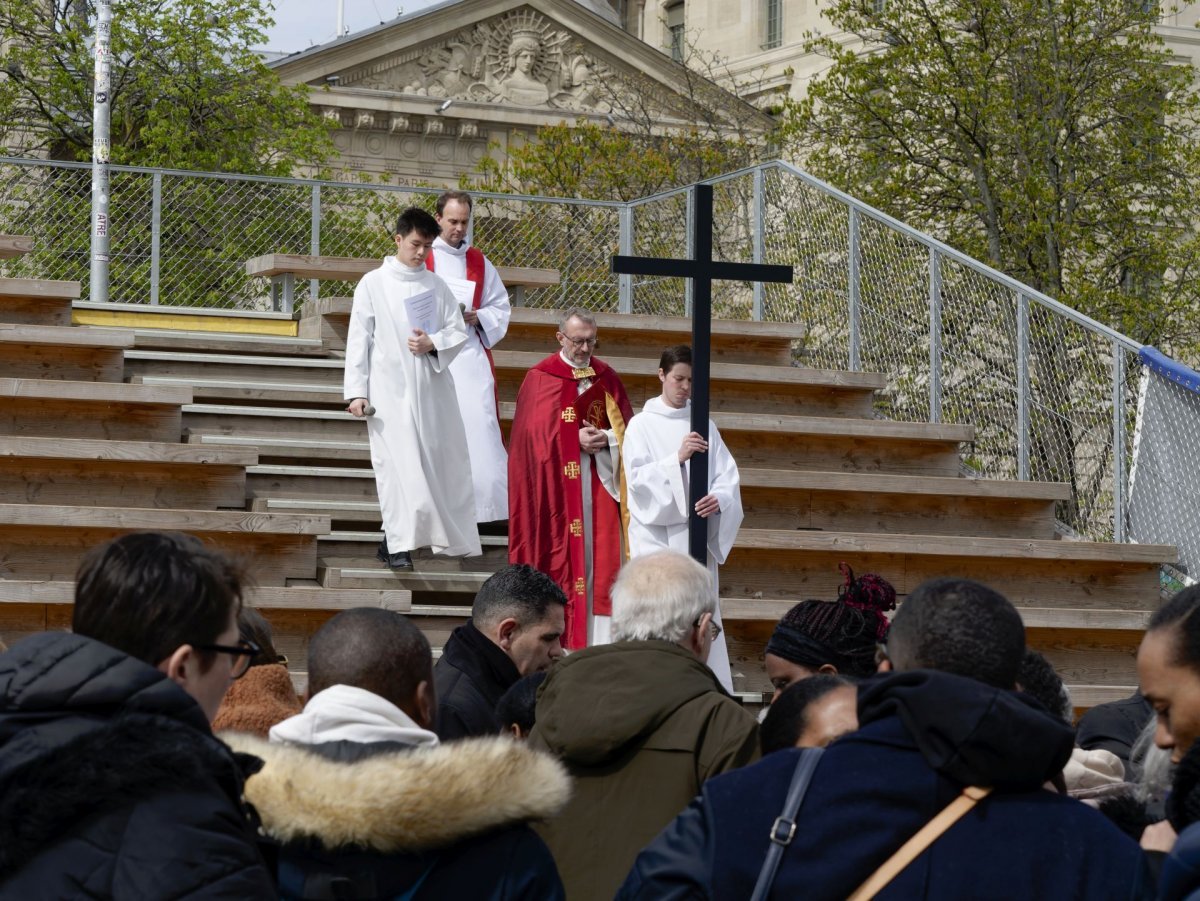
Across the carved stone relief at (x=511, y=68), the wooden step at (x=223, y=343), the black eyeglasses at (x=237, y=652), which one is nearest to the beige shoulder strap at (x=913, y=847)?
the black eyeglasses at (x=237, y=652)

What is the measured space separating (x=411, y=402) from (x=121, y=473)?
1.81 meters

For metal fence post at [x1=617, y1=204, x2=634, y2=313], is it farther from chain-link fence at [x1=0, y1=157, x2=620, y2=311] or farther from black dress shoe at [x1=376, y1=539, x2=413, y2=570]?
black dress shoe at [x1=376, y1=539, x2=413, y2=570]

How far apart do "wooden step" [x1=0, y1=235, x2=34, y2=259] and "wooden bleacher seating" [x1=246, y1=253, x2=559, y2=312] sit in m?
1.77

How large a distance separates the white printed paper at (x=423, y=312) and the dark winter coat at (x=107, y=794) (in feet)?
26.2

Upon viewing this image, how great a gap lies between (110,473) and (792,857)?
846 centimetres

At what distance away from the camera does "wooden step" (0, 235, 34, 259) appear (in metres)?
13.8

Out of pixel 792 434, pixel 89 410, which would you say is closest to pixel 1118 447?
pixel 792 434

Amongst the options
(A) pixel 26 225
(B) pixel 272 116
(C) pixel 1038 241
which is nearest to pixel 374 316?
(A) pixel 26 225

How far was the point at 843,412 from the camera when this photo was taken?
Answer: 1387 cm

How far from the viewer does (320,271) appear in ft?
47.0

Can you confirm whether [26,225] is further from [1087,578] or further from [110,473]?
[1087,578]

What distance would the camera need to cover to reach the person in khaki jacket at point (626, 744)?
12.8 ft

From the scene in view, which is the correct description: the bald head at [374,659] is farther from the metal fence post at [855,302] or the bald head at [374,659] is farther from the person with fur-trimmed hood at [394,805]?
the metal fence post at [855,302]

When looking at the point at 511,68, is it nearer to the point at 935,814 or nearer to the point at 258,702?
the point at 258,702
